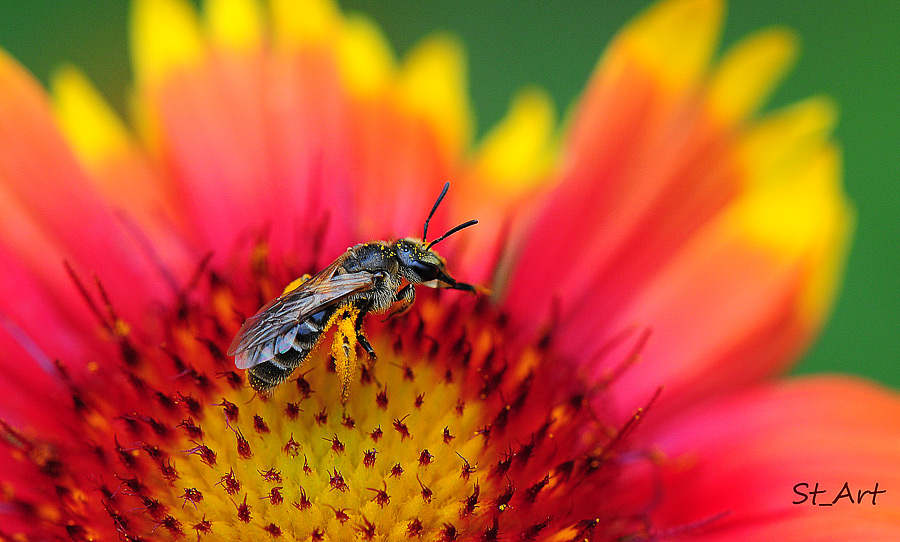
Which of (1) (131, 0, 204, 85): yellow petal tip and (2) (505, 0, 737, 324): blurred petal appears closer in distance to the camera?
(2) (505, 0, 737, 324): blurred petal

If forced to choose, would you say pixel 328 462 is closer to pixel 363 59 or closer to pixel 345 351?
pixel 345 351

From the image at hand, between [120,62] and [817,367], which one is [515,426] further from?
[120,62]

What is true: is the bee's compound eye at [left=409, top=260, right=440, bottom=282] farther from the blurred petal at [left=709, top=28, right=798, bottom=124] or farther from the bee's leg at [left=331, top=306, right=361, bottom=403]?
the blurred petal at [left=709, top=28, right=798, bottom=124]

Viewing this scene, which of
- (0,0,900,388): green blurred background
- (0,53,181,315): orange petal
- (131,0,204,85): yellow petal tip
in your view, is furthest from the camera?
(0,0,900,388): green blurred background

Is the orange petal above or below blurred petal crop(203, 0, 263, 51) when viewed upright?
below

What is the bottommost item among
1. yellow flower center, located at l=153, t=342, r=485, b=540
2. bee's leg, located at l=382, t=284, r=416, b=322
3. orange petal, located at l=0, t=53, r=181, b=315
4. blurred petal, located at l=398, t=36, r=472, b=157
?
yellow flower center, located at l=153, t=342, r=485, b=540

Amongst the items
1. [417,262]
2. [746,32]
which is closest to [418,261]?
[417,262]

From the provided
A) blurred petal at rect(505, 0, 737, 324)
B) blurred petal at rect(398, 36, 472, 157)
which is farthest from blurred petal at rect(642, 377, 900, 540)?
blurred petal at rect(398, 36, 472, 157)
